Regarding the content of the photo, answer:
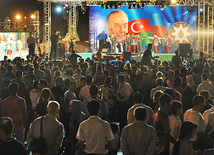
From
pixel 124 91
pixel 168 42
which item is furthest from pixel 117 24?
pixel 124 91

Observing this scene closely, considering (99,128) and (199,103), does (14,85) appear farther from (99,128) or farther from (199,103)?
(199,103)

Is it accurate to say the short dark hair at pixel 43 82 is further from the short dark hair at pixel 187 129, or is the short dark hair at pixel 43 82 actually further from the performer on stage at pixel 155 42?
the performer on stage at pixel 155 42

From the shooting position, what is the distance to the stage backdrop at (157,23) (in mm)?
35812

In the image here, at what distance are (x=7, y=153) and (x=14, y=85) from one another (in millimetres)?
3025

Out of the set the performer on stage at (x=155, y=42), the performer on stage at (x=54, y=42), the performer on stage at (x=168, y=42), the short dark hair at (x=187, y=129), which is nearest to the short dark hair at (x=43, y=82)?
the short dark hair at (x=187, y=129)

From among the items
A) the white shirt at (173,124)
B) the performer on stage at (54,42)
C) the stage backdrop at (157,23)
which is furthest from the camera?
the stage backdrop at (157,23)

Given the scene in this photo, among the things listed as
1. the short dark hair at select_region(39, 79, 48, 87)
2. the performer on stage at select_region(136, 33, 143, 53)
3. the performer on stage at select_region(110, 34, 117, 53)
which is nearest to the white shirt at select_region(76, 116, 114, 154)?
the short dark hair at select_region(39, 79, 48, 87)

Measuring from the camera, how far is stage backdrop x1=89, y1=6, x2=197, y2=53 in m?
35.8

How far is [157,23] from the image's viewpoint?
118ft

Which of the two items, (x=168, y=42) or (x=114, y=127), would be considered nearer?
(x=114, y=127)

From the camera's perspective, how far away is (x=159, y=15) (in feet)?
118

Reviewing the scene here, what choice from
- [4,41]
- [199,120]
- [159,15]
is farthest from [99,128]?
[159,15]

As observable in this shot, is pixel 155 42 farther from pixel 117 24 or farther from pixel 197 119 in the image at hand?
pixel 197 119

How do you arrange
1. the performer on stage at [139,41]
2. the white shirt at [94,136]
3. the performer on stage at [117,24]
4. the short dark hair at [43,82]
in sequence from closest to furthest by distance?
the white shirt at [94,136] → the short dark hair at [43,82] → the performer on stage at [139,41] → the performer on stage at [117,24]
